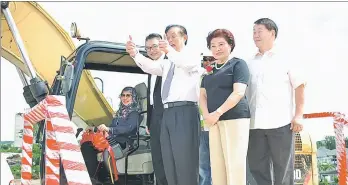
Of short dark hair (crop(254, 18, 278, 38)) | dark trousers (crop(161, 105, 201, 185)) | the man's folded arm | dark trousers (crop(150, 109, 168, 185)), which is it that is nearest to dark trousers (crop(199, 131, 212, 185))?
dark trousers (crop(150, 109, 168, 185))

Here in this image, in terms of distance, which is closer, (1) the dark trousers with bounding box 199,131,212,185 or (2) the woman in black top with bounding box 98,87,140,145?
(1) the dark trousers with bounding box 199,131,212,185

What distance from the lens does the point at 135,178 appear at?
14.9 ft

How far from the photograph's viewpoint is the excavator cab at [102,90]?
3.57m

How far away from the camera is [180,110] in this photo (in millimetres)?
3229

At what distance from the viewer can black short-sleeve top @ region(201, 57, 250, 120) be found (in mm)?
2996

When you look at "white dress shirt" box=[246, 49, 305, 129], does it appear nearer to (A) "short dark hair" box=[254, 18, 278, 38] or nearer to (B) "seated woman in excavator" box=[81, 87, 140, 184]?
(A) "short dark hair" box=[254, 18, 278, 38]

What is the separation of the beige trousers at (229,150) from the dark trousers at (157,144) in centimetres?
68

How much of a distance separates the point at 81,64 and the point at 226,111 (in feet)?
4.46

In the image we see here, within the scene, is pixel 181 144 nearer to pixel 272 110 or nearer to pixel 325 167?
pixel 272 110

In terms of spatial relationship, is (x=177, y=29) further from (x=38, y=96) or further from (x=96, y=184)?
(x=96, y=184)

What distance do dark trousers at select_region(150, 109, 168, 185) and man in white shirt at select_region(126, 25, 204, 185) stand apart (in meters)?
0.30

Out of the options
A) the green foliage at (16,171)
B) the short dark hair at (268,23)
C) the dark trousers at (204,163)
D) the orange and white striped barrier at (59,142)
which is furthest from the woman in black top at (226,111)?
the green foliage at (16,171)

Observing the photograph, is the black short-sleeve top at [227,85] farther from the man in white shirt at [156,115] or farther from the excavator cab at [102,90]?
the excavator cab at [102,90]

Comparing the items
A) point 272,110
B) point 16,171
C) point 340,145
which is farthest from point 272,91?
point 16,171
